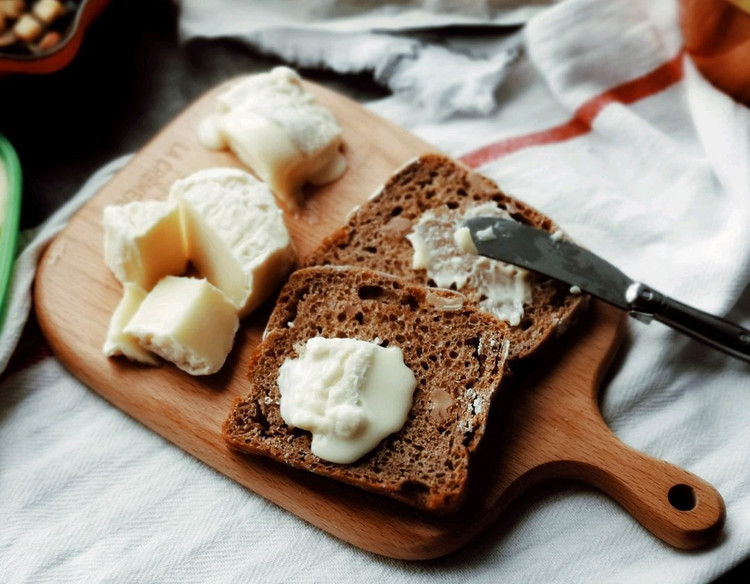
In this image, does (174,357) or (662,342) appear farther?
(662,342)

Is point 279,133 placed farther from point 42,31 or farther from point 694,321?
point 694,321

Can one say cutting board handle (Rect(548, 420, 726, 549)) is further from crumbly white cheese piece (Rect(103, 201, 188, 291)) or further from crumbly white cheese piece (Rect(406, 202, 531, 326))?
crumbly white cheese piece (Rect(103, 201, 188, 291))

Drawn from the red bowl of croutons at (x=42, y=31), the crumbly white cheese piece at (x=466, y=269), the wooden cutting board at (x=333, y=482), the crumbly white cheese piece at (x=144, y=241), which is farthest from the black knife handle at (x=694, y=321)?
the red bowl of croutons at (x=42, y=31)

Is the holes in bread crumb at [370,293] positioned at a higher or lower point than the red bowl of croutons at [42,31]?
lower

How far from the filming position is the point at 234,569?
240 centimetres

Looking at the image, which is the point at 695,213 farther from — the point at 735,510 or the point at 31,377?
the point at 31,377

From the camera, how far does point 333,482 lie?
7.87 ft

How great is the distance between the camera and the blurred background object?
2809 millimetres

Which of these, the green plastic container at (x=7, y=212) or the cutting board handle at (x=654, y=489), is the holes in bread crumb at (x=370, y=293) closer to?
the cutting board handle at (x=654, y=489)

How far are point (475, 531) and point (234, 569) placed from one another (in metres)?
0.73

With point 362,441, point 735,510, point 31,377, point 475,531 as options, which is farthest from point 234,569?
point 735,510

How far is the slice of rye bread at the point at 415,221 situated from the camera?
101 inches

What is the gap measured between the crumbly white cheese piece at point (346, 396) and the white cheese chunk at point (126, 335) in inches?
20.1

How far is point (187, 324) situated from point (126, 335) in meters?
0.24
